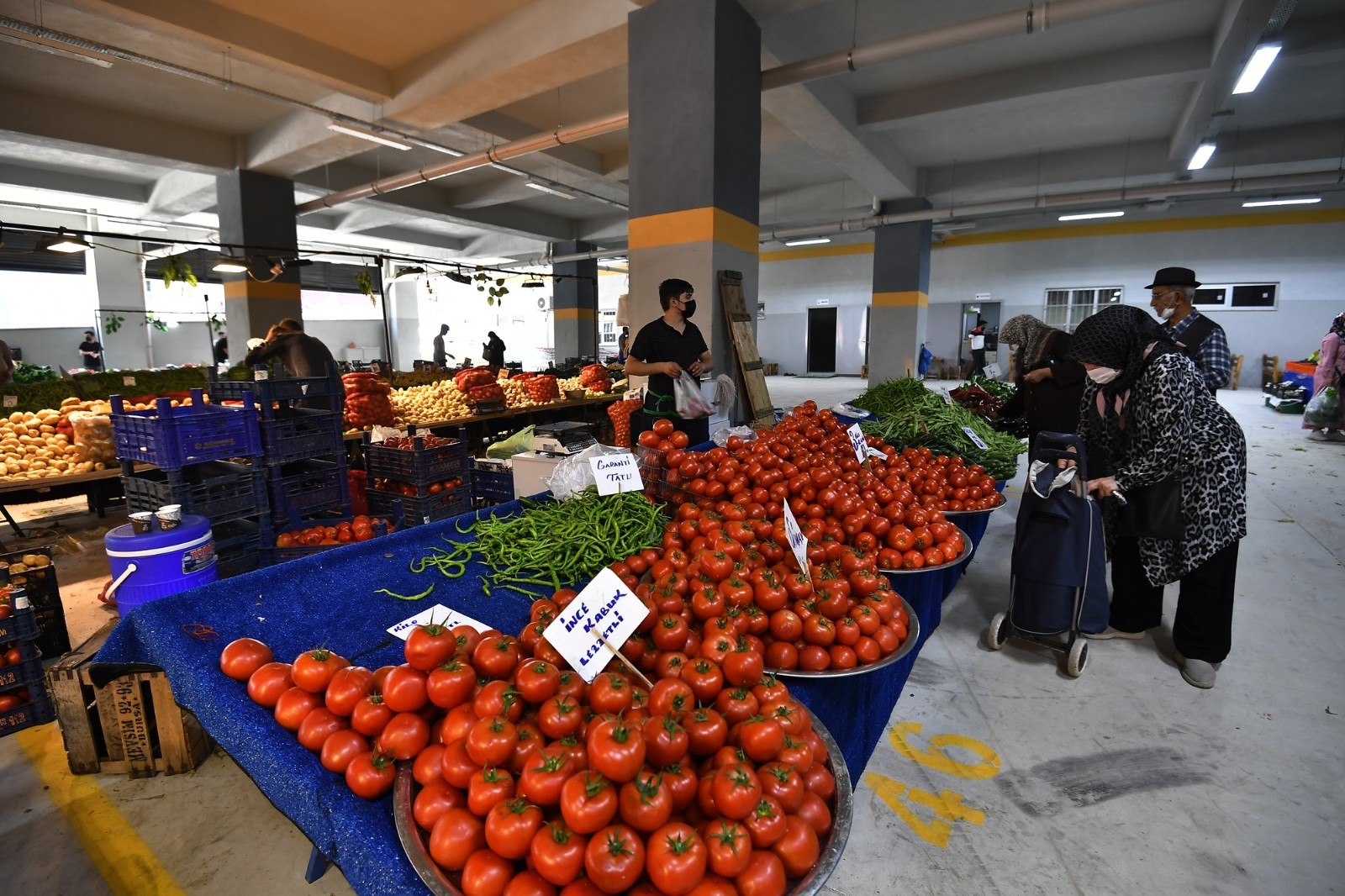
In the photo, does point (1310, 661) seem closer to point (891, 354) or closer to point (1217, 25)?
point (1217, 25)

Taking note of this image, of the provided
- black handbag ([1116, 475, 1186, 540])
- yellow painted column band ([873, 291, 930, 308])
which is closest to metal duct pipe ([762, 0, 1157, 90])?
black handbag ([1116, 475, 1186, 540])

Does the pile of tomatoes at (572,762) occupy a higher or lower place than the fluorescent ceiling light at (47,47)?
lower

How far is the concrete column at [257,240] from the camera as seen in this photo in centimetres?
1184

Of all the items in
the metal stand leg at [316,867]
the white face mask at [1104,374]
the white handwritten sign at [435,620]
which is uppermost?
the white face mask at [1104,374]

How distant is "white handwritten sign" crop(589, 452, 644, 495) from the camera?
8.33 ft

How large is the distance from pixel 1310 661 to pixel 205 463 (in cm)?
674

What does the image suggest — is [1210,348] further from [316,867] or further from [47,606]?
[47,606]

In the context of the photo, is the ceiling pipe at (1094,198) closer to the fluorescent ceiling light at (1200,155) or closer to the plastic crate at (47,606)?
the fluorescent ceiling light at (1200,155)

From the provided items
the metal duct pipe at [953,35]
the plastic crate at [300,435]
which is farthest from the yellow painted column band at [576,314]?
the plastic crate at [300,435]

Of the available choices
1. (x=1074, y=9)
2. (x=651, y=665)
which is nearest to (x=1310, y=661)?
(x=651, y=665)

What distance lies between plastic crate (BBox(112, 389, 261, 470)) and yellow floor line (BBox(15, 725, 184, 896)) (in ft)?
5.25

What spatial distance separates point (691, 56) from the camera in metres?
5.98

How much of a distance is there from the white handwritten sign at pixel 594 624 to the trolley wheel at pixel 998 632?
2.81 m

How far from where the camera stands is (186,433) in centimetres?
387
